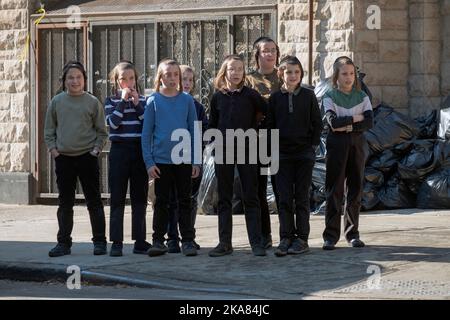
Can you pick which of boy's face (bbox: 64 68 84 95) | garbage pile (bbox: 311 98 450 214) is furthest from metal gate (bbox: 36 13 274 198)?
boy's face (bbox: 64 68 84 95)

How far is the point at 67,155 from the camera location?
35.0ft

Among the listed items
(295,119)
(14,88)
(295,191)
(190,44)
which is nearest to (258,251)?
(295,191)

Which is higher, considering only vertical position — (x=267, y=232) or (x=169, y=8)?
(x=169, y=8)

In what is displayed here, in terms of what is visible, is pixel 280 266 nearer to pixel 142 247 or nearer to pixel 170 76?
pixel 142 247

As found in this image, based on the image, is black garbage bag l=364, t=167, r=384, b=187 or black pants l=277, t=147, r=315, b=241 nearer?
black pants l=277, t=147, r=315, b=241

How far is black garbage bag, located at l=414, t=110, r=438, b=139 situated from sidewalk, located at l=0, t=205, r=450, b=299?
6.06ft

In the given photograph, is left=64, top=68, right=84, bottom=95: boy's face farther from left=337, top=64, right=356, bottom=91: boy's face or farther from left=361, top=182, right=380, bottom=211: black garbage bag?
left=361, top=182, right=380, bottom=211: black garbage bag

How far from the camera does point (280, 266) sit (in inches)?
380

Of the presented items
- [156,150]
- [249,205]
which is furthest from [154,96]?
[249,205]

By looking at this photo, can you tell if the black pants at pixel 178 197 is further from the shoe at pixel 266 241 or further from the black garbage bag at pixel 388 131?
the black garbage bag at pixel 388 131

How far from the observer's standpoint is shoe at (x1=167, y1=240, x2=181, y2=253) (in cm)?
1063
